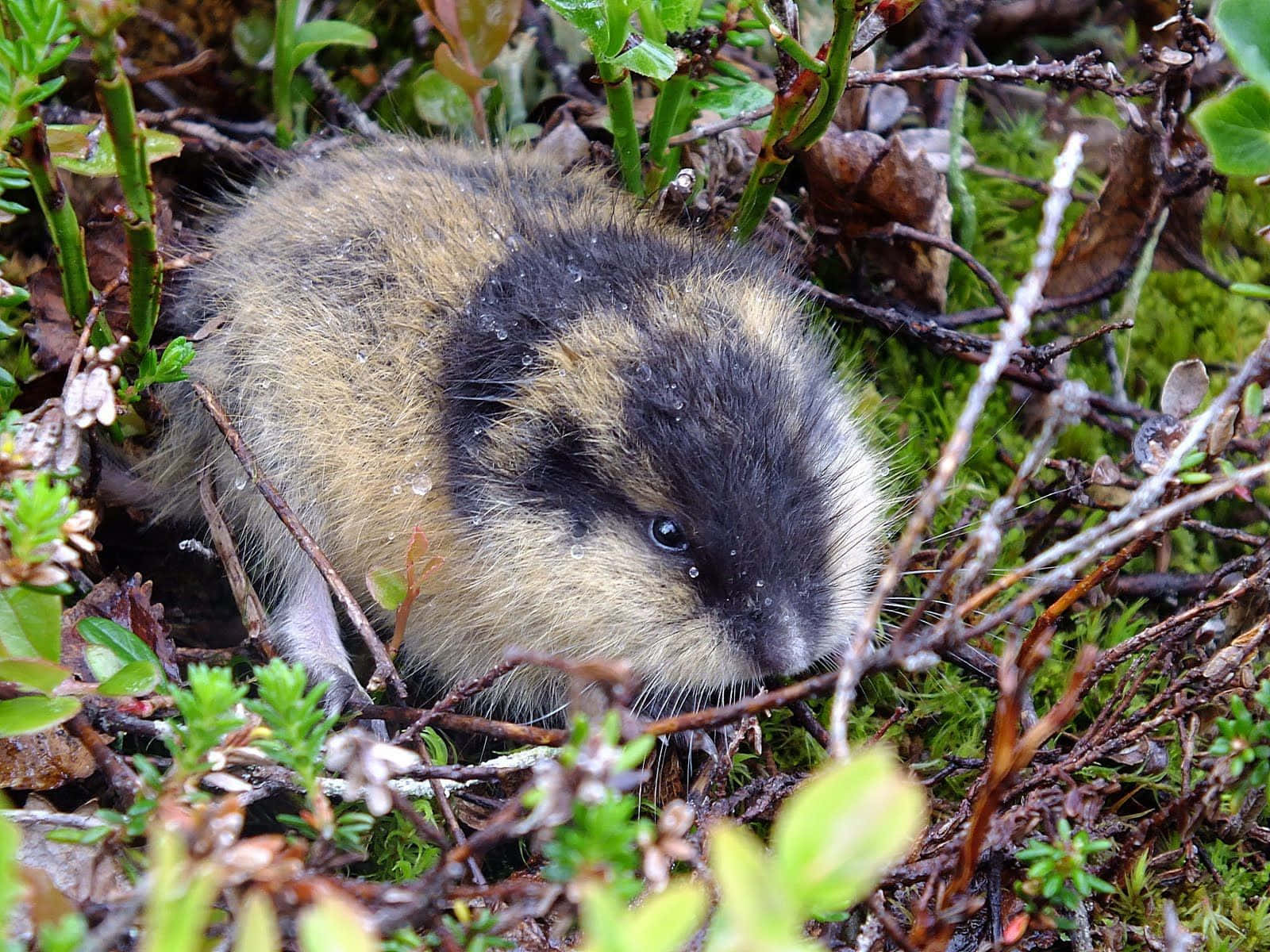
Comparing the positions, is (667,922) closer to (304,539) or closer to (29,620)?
(29,620)

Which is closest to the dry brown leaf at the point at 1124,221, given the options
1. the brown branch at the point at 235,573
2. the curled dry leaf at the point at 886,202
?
the curled dry leaf at the point at 886,202

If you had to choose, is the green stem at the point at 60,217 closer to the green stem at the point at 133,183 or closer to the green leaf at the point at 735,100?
the green stem at the point at 133,183

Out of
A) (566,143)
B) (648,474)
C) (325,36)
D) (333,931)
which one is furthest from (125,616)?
(566,143)

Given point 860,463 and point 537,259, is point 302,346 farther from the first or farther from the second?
point 860,463

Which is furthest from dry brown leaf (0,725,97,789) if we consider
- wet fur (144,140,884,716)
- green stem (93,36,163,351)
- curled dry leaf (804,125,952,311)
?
curled dry leaf (804,125,952,311)

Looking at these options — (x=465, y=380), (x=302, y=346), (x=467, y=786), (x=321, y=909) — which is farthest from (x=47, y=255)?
(x=321, y=909)
